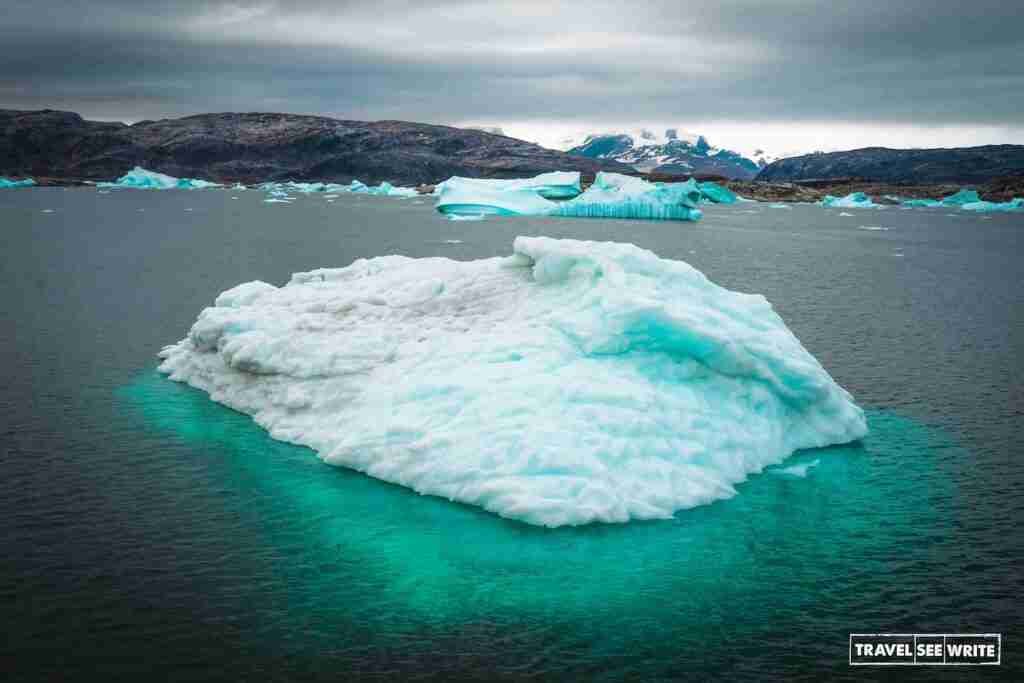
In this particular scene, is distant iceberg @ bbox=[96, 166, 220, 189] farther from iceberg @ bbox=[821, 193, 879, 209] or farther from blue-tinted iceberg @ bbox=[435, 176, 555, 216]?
iceberg @ bbox=[821, 193, 879, 209]

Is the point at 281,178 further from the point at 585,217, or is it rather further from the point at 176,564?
the point at 176,564

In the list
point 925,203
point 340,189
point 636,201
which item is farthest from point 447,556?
point 340,189

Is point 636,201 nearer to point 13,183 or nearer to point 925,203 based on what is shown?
point 925,203

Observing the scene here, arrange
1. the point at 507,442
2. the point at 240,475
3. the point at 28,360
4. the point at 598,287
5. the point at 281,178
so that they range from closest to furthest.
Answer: the point at 507,442, the point at 240,475, the point at 598,287, the point at 28,360, the point at 281,178

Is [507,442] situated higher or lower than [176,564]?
higher

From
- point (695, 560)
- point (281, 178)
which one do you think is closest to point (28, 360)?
A: point (695, 560)

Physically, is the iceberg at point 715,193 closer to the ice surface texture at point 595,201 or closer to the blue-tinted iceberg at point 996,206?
the blue-tinted iceberg at point 996,206
